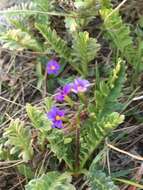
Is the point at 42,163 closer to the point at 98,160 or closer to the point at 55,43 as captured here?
the point at 98,160

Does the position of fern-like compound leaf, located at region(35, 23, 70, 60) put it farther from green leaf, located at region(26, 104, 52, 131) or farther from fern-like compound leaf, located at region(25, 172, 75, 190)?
fern-like compound leaf, located at region(25, 172, 75, 190)

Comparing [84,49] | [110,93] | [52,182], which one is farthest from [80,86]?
[52,182]

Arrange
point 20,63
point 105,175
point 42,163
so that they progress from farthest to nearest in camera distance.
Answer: point 20,63 < point 42,163 < point 105,175

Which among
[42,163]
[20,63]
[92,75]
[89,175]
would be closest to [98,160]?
[89,175]

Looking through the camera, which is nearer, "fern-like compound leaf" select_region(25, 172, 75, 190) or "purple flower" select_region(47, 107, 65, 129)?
"fern-like compound leaf" select_region(25, 172, 75, 190)

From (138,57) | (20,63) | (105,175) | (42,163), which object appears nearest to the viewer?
(105,175)

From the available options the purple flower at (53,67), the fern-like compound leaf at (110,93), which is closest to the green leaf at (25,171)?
the fern-like compound leaf at (110,93)

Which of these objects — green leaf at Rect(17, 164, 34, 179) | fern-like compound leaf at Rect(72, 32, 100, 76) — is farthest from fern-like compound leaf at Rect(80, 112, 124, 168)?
fern-like compound leaf at Rect(72, 32, 100, 76)
